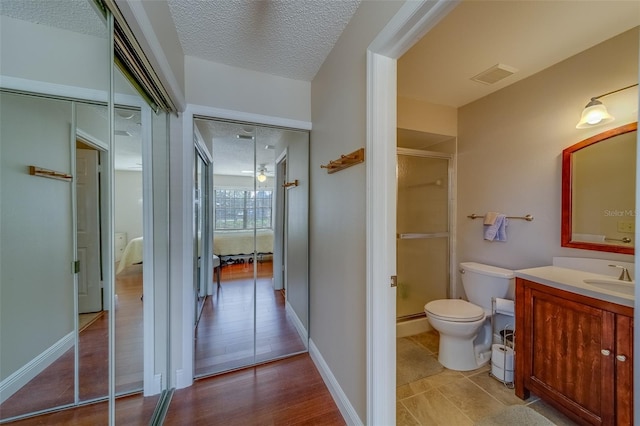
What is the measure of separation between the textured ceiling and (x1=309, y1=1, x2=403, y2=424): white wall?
0.12 metres

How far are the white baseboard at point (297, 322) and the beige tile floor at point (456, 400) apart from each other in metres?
0.91

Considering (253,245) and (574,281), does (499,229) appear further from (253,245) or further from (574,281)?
(253,245)

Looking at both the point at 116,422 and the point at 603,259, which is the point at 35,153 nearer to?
the point at 116,422

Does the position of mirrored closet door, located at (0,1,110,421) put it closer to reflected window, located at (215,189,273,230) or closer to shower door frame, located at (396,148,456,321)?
reflected window, located at (215,189,273,230)

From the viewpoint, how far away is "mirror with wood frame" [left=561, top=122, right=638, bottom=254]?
5.00 feet

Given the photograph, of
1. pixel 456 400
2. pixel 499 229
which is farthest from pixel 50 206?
pixel 499 229

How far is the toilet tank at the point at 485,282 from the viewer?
2072mm

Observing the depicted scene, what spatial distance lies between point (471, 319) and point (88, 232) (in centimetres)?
258

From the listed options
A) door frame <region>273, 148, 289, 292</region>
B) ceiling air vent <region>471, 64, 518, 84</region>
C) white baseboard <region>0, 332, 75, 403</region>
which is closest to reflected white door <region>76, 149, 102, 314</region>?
white baseboard <region>0, 332, 75, 403</region>

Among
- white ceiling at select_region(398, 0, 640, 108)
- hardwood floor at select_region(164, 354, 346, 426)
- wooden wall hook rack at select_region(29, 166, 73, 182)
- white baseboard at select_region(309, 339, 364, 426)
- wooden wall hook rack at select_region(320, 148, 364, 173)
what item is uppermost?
white ceiling at select_region(398, 0, 640, 108)

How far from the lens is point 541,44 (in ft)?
5.39

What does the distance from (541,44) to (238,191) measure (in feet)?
8.41

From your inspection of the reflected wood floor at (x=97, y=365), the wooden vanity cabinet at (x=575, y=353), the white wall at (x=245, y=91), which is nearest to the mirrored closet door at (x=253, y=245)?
the white wall at (x=245, y=91)

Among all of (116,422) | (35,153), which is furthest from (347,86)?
(116,422)
